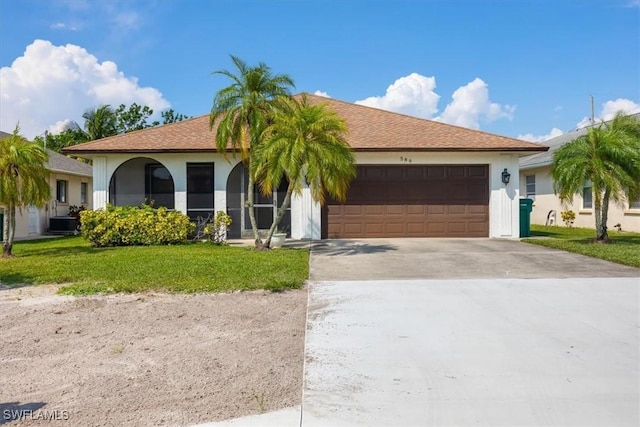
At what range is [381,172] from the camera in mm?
16062

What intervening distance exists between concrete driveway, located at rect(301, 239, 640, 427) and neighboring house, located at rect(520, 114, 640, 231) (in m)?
11.5

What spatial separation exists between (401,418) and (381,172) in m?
13.2

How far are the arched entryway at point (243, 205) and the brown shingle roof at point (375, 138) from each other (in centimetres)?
156

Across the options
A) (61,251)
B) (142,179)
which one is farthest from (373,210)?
(61,251)

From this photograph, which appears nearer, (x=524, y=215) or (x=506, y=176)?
(x=506, y=176)

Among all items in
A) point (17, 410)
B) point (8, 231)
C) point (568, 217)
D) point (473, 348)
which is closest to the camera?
point (17, 410)

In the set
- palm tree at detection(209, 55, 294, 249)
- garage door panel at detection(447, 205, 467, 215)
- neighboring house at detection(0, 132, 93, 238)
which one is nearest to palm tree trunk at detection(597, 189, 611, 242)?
garage door panel at detection(447, 205, 467, 215)

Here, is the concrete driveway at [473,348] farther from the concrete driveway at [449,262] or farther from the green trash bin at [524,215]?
the green trash bin at [524,215]

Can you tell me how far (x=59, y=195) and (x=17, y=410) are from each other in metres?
21.9

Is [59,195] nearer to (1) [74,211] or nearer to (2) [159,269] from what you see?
(1) [74,211]

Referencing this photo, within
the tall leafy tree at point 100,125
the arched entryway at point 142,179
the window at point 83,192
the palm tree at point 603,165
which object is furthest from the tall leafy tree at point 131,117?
the palm tree at point 603,165

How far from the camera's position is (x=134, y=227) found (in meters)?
14.3

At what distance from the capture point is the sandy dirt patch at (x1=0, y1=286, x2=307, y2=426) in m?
3.46

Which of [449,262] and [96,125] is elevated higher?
[96,125]
